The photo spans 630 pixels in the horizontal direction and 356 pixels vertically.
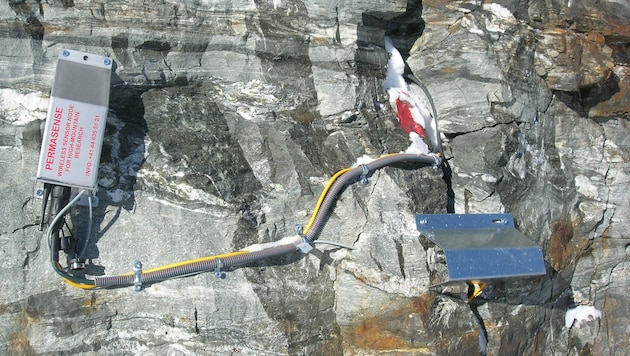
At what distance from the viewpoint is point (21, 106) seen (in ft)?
10.7

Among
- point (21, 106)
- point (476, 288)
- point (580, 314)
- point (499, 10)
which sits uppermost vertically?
point (499, 10)

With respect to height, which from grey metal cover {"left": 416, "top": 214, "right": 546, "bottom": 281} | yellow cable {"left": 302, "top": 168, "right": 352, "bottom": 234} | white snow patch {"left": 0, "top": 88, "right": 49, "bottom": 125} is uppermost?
white snow patch {"left": 0, "top": 88, "right": 49, "bottom": 125}

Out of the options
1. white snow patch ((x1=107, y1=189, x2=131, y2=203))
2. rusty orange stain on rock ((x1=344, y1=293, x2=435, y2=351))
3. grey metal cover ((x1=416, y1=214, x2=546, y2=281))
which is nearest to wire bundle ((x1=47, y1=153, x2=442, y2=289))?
white snow patch ((x1=107, y1=189, x2=131, y2=203))

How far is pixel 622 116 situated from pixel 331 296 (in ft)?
9.43

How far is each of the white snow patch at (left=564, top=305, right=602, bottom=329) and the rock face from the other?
23 mm

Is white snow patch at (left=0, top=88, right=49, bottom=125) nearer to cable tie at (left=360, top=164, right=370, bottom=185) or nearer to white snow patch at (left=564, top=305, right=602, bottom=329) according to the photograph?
cable tie at (left=360, top=164, right=370, bottom=185)

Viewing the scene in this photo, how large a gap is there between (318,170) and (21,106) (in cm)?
175

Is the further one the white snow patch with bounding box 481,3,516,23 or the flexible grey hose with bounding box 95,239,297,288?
the white snow patch with bounding box 481,3,516,23

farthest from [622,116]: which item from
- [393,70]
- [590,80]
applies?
[393,70]

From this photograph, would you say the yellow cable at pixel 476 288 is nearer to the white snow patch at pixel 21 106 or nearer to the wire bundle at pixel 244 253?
the wire bundle at pixel 244 253

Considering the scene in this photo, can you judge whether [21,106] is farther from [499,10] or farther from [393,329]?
[499,10]

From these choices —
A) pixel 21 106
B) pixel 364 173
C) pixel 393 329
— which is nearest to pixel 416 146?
pixel 364 173

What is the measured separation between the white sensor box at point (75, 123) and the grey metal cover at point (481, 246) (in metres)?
1.86

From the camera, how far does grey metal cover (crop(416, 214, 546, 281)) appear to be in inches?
125
